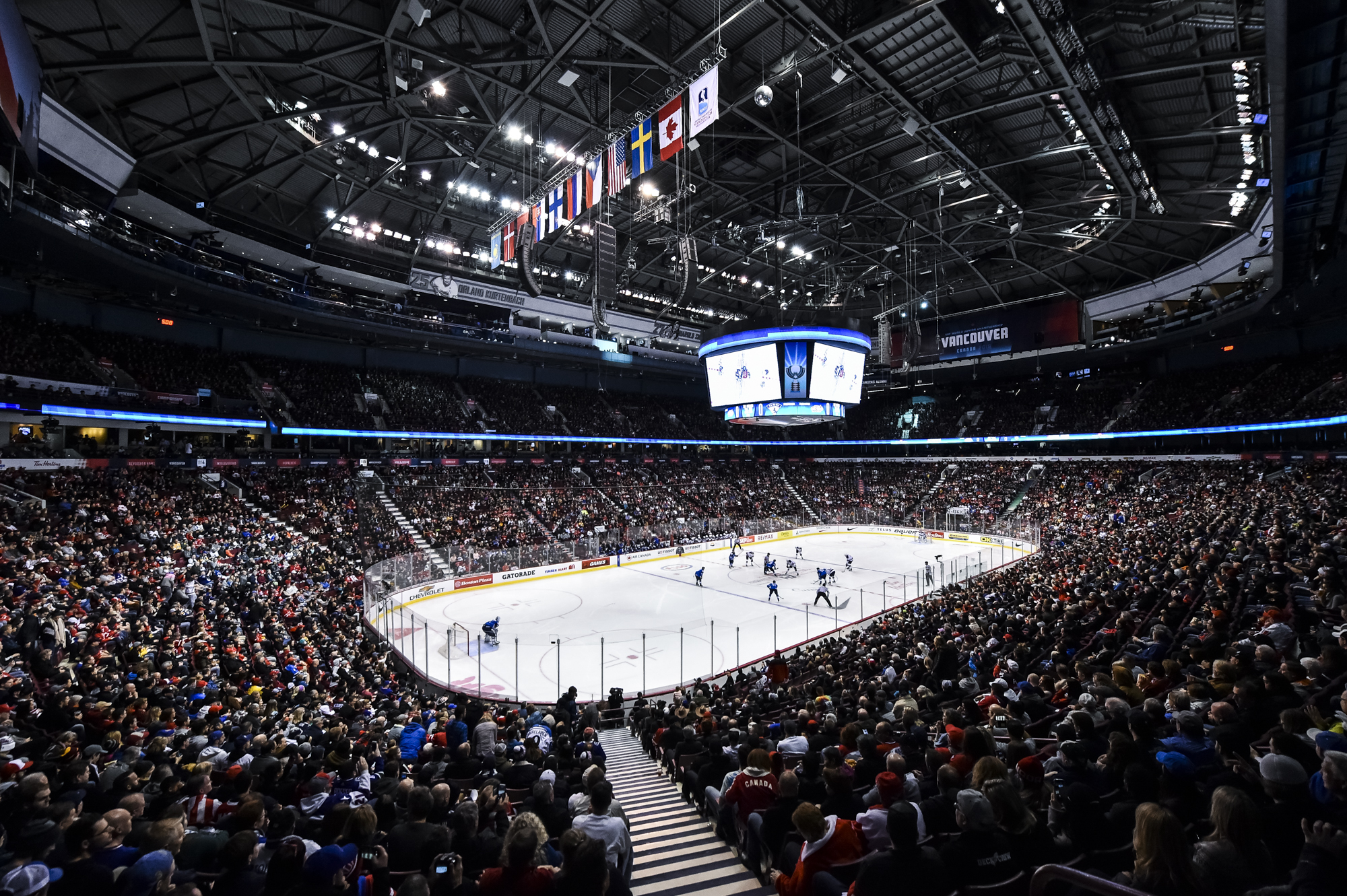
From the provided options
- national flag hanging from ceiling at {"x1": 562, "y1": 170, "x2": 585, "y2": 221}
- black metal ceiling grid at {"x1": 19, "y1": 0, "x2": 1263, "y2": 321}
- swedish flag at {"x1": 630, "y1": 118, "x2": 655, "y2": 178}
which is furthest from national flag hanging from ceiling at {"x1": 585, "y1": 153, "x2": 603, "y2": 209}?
black metal ceiling grid at {"x1": 19, "y1": 0, "x2": 1263, "y2": 321}

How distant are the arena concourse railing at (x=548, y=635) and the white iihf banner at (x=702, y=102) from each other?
11888 millimetres

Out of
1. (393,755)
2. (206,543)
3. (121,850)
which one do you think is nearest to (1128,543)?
(393,755)

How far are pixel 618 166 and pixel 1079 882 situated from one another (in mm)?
15330

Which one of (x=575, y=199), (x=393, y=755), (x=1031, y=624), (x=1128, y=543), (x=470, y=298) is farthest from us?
(x=470, y=298)

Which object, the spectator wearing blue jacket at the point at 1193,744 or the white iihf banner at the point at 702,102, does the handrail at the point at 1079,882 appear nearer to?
the spectator wearing blue jacket at the point at 1193,744

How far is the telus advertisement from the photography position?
2216 cm

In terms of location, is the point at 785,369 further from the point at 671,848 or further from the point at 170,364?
the point at 170,364

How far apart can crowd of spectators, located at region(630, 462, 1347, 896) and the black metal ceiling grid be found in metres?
13.2

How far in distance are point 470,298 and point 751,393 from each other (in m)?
22.0

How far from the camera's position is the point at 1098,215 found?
26516 millimetres

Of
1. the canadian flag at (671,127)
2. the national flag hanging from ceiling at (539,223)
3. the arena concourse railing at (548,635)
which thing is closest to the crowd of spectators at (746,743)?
the arena concourse railing at (548,635)

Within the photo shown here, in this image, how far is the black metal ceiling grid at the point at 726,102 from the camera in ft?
51.8

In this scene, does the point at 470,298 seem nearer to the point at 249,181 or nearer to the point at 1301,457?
the point at 249,181

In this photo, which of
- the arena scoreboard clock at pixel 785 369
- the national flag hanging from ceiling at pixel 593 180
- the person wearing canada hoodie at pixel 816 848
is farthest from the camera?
the arena scoreboard clock at pixel 785 369
